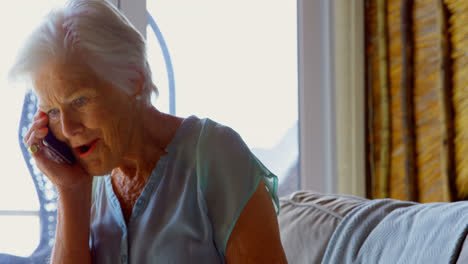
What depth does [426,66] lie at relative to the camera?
6.65 ft

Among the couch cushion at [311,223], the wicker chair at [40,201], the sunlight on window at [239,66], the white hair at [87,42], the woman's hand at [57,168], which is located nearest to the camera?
the white hair at [87,42]

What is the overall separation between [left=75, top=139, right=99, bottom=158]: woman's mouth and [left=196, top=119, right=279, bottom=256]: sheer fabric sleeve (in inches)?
8.3

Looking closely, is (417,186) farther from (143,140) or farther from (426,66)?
(143,140)

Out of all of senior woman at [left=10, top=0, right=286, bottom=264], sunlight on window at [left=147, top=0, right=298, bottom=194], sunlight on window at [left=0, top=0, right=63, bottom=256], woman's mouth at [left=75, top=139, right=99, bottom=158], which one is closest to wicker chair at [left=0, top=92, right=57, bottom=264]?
sunlight on window at [left=0, top=0, right=63, bottom=256]

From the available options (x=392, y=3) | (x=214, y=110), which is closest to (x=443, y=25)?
(x=392, y=3)

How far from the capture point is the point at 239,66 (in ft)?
7.35

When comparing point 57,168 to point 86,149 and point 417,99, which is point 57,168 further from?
point 417,99

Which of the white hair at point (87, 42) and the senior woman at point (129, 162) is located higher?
the white hair at point (87, 42)

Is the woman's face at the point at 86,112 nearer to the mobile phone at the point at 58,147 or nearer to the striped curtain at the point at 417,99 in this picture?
the mobile phone at the point at 58,147

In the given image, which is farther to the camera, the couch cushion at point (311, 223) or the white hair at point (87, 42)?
the couch cushion at point (311, 223)

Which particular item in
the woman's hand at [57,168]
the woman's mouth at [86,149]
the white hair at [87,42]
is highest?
the white hair at [87,42]

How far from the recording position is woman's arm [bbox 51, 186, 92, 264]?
1.12 metres

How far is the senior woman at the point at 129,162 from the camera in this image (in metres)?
1.01

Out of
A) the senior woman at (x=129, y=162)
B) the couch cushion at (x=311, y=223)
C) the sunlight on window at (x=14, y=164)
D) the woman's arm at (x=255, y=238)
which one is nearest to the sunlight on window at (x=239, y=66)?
the sunlight on window at (x=14, y=164)
